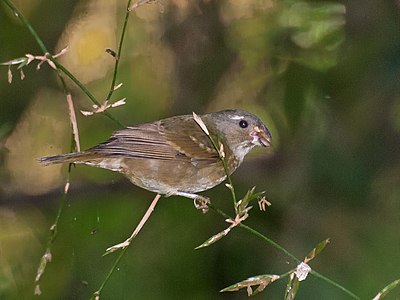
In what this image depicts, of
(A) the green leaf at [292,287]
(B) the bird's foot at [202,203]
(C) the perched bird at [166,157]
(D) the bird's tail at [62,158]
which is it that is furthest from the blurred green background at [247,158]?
(A) the green leaf at [292,287]

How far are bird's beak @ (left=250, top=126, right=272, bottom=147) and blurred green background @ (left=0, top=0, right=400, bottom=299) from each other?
2.39ft

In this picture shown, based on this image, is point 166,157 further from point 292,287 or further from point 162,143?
point 292,287

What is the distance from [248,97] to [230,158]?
1.00m

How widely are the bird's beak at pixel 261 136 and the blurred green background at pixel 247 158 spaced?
2.39 ft

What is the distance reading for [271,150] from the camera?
3150 millimetres

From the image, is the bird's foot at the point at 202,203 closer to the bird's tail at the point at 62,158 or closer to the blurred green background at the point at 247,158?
the bird's tail at the point at 62,158

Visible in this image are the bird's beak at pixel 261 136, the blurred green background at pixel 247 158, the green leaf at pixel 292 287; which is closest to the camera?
the green leaf at pixel 292 287

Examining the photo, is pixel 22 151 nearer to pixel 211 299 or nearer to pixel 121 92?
pixel 121 92

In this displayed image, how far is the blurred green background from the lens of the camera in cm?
298

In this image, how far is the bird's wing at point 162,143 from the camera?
6.89 ft

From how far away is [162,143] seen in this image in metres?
2.18

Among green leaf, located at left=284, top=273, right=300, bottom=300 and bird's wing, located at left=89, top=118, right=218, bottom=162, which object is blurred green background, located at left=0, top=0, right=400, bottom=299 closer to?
bird's wing, located at left=89, top=118, right=218, bottom=162

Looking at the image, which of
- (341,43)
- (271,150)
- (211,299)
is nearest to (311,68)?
(341,43)

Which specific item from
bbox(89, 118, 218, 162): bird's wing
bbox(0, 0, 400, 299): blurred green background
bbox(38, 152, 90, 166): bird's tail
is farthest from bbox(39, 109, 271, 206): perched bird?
bbox(0, 0, 400, 299): blurred green background
